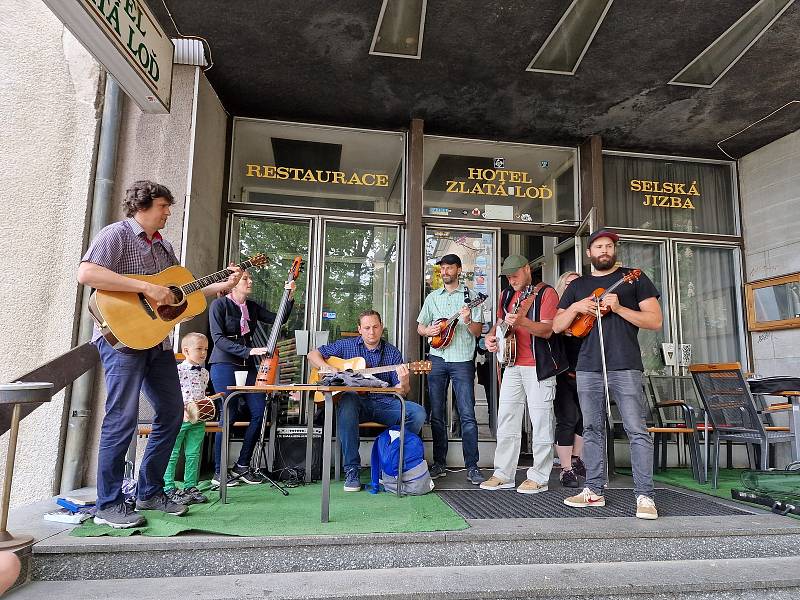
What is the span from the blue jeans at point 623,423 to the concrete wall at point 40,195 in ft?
12.4

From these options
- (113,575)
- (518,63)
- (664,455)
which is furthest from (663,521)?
(518,63)

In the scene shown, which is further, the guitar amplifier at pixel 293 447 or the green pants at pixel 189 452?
the guitar amplifier at pixel 293 447

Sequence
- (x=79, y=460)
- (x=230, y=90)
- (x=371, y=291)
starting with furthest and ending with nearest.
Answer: (x=371, y=291) → (x=230, y=90) → (x=79, y=460)

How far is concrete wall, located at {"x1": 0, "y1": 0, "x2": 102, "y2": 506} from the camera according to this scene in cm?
410

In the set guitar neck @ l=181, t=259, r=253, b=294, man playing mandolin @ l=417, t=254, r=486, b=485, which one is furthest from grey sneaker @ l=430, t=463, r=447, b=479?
guitar neck @ l=181, t=259, r=253, b=294

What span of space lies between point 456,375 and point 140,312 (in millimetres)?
2619

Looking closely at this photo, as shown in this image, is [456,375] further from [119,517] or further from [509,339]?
[119,517]

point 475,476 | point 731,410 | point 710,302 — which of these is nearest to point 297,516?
point 475,476

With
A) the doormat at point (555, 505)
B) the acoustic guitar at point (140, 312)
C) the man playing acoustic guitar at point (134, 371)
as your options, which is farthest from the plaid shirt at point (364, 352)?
the acoustic guitar at point (140, 312)

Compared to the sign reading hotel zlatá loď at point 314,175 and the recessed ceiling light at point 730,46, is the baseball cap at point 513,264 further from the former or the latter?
the recessed ceiling light at point 730,46

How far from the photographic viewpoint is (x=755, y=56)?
4746mm

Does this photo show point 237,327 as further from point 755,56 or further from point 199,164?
point 755,56

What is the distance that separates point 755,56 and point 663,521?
399cm

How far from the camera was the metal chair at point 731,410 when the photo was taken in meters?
4.27
